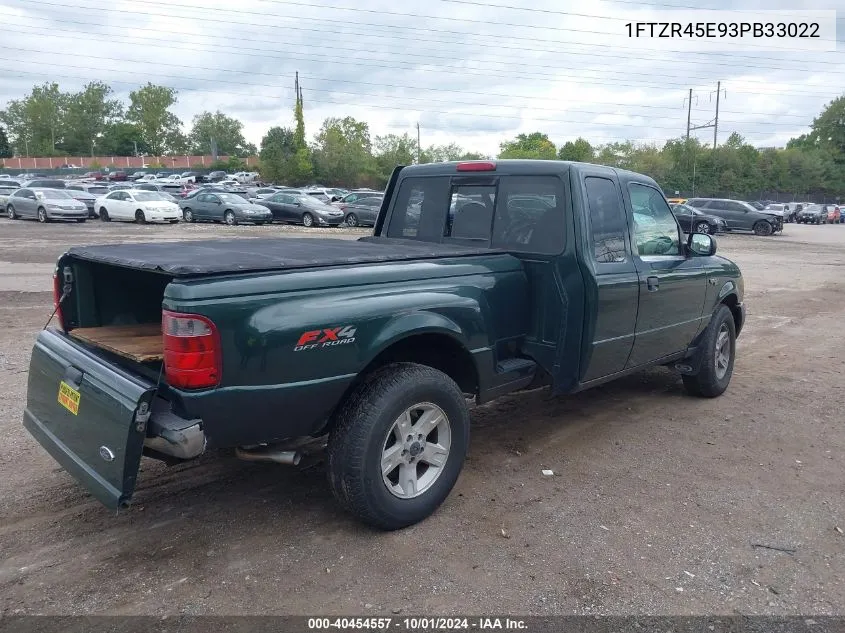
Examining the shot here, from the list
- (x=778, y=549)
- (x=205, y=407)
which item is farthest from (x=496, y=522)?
(x=205, y=407)

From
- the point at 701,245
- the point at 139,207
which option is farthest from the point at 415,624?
the point at 139,207

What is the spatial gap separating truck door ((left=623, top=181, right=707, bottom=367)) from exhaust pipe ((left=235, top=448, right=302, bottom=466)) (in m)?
2.69

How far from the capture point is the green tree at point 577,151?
7700cm

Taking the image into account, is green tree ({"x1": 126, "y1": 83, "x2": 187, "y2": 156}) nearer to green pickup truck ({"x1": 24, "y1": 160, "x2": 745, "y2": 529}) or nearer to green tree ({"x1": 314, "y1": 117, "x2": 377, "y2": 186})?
green tree ({"x1": 314, "y1": 117, "x2": 377, "y2": 186})

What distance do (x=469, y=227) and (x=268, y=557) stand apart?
103 inches

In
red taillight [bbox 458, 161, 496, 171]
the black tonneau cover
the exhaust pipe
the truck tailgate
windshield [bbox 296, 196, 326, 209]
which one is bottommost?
the exhaust pipe

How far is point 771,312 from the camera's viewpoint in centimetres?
1109

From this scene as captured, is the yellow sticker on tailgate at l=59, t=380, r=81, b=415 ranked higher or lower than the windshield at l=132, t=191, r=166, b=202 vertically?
lower

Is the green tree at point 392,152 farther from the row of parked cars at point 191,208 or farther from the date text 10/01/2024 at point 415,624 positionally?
the date text 10/01/2024 at point 415,624

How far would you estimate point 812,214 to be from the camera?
51.1m

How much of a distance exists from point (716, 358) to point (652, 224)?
159 cm

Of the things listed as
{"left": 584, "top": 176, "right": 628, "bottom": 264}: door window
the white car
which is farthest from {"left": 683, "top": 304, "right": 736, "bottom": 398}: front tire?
the white car

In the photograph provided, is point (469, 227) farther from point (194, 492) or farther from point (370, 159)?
point (370, 159)

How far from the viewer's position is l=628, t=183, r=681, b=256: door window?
5.07 m
